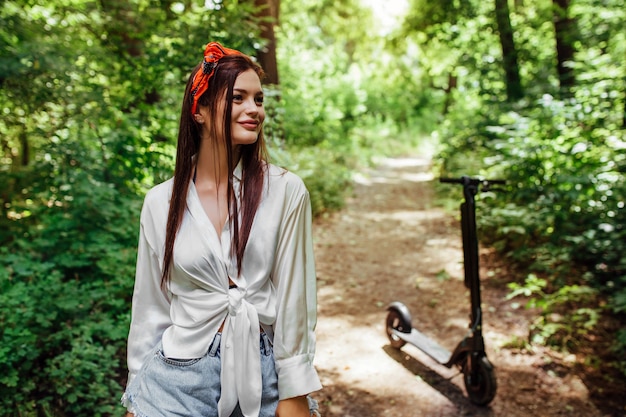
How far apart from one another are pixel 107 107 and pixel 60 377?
9.05 ft

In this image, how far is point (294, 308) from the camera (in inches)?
61.7

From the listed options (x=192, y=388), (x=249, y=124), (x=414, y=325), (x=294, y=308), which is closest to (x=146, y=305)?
(x=192, y=388)

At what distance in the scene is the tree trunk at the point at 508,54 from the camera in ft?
31.1

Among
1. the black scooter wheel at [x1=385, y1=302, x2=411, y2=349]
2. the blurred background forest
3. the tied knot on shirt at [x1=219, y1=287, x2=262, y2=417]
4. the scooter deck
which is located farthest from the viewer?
the black scooter wheel at [x1=385, y1=302, x2=411, y2=349]

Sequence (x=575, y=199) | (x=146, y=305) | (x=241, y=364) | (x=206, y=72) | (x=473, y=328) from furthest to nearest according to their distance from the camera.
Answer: (x=575, y=199) < (x=473, y=328) < (x=146, y=305) < (x=206, y=72) < (x=241, y=364)

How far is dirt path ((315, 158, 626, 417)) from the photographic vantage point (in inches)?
146

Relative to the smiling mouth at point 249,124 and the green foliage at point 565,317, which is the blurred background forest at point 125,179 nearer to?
the green foliage at point 565,317

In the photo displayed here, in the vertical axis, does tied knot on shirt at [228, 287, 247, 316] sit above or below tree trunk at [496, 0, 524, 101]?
below

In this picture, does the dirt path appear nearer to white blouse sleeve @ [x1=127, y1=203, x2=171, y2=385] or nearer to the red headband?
white blouse sleeve @ [x1=127, y1=203, x2=171, y2=385]

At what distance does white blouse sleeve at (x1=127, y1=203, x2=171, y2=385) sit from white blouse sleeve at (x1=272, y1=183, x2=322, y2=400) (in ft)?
1.41

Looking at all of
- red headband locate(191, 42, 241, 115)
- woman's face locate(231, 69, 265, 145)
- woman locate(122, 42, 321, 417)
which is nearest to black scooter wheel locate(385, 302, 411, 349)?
woman locate(122, 42, 321, 417)

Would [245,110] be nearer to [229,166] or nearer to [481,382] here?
[229,166]

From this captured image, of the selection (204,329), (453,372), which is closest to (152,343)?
(204,329)

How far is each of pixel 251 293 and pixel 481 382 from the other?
267cm
